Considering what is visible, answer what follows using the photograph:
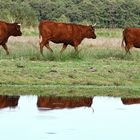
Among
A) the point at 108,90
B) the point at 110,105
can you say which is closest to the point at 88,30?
the point at 108,90

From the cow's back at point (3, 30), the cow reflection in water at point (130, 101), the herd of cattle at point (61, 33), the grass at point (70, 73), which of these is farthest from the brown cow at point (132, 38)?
the cow reflection in water at point (130, 101)

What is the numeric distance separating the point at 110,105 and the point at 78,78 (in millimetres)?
3862

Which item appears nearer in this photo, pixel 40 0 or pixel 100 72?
pixel 100 72

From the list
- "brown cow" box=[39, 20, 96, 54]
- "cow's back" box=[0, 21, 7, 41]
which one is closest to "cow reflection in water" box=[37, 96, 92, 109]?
"cow's back" box=[0, 21, 7, 41]

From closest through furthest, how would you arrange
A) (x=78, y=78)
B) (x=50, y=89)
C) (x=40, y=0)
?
(x=50, y=89), (x=78, y=78), (x=40, y=0)

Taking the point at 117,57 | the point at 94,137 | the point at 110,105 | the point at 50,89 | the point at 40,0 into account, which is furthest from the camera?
the point at 40,0

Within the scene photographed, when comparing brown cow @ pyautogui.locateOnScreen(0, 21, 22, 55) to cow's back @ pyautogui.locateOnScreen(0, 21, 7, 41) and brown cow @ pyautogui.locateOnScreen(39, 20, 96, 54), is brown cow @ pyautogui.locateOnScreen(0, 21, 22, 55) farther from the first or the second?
brown cow @ pyautogui.locateOnScreen(39, 20, 96, 54)

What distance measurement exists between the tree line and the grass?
1120 inches

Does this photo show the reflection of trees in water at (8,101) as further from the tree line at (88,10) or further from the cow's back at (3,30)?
the tree line at (88,10)

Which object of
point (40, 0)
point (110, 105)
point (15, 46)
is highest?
point (110, 105)

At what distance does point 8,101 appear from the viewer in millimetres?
15156

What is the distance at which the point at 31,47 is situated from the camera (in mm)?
26031

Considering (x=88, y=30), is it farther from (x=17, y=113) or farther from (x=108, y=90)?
(x=17, y=113)

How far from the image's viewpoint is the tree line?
54.4m
